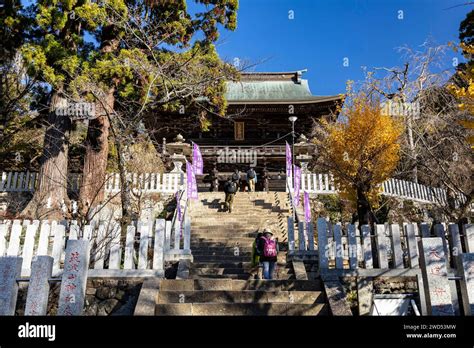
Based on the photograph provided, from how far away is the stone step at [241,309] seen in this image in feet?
16.7

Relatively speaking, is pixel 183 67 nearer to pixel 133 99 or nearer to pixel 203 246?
pixel 133 99

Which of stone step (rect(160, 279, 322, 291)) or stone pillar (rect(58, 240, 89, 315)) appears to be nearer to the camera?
Answer: stone pillar (rect(58, 240, 89, 315))

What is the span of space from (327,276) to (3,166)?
1527 cm

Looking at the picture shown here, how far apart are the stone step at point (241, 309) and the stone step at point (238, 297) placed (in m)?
0.24

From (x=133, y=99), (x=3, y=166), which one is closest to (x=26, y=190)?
(x=3, y=166)

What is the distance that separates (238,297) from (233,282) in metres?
0.44

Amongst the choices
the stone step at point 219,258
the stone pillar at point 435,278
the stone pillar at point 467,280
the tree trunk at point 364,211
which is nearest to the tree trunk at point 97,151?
the stone step at point 219,258

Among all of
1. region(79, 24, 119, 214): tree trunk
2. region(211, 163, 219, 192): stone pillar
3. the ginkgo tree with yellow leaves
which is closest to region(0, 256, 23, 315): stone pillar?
region(79, 24, 119, 214): tree trunk

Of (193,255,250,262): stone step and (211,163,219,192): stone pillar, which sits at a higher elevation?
(211,163,219,192): stone pillar

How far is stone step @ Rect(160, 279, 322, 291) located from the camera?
5777 millimetres

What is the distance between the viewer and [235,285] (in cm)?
585

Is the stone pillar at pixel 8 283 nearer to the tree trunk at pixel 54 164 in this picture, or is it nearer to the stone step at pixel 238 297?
the stone step at pixel 238 297

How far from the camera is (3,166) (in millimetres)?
15719

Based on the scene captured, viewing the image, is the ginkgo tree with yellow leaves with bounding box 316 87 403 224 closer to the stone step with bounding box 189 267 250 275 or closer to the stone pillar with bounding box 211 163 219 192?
the stone step with bounding box 189 267 250 275
